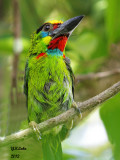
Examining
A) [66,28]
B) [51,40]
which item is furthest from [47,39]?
[66,28]

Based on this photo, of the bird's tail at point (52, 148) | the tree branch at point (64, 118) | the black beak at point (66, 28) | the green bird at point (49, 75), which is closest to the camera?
the tree branch at point (64, 118)

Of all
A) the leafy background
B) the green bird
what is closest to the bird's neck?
the green bird

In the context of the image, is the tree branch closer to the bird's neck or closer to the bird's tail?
the bird's tail

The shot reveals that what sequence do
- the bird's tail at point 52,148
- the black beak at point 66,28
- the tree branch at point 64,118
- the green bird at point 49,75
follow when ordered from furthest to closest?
the green bird at point 49,75 < the black beak at point 66,28 < the bird's tail at point 52,148 < the tree branch at point 64,118

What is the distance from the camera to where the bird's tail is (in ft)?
5.14

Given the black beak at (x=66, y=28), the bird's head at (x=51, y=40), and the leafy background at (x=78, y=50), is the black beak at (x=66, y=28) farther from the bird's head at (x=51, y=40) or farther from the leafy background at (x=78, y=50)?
the leafy background at (x=78, y=50)

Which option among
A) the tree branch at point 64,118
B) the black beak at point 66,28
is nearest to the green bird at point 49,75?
the black beak at point 66,28

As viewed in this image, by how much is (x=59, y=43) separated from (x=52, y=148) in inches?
25.8

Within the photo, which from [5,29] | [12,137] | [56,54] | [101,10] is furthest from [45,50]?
[5,29]

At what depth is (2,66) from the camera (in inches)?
122

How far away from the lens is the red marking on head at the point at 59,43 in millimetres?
1985

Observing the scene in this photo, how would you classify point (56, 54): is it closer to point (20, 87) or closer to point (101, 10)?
point (20, 87)

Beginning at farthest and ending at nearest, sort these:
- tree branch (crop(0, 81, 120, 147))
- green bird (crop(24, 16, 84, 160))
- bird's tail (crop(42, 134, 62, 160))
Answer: green bird (crop(24, 16, 84, 160)) < bird's tail (crop(42, 134, 62, 160)) < tree branch (crop(0, 81, 120, 147))

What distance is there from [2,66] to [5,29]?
479mm
